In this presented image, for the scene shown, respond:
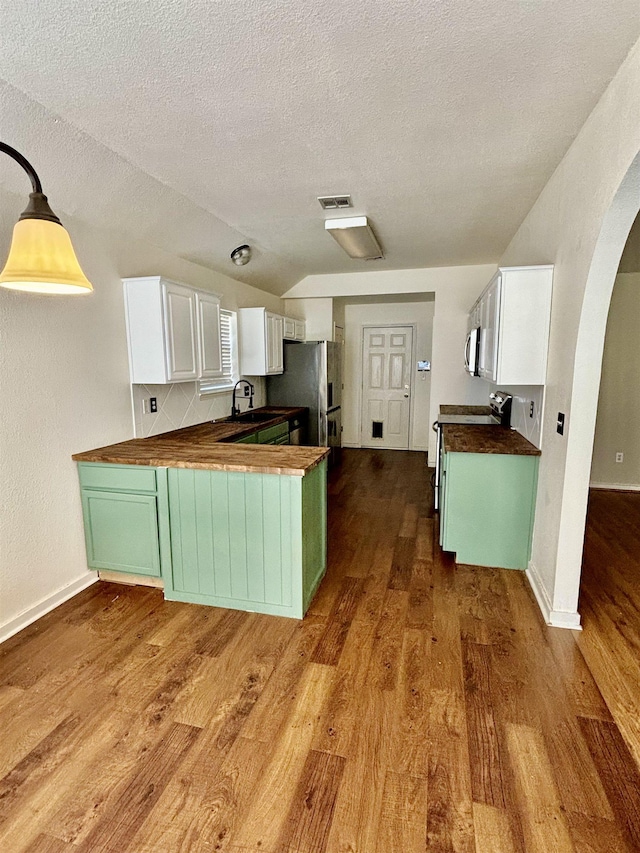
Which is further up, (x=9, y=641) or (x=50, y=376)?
(x=50, y=376)

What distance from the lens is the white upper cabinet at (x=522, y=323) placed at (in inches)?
102

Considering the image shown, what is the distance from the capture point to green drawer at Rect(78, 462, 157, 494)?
2.54 meters

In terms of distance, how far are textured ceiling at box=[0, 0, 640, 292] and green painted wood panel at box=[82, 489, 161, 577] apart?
1762mm

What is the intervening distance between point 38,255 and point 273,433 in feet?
9.37

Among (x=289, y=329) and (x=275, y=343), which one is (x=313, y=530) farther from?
(x=289, y=329)

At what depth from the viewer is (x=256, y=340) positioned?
4.61 meters

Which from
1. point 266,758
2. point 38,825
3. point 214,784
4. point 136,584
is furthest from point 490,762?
point 136,584

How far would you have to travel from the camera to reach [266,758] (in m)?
1.55

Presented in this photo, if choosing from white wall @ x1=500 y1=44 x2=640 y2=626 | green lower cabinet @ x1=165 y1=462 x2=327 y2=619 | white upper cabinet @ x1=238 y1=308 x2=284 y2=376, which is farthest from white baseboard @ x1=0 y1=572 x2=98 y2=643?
white wall @ x1=500 y1=44 x2=640 y2=626

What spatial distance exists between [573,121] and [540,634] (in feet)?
8.35

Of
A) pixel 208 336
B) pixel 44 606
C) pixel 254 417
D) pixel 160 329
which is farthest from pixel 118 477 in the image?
pixel 254 417

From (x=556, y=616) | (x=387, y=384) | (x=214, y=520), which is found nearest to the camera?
(x=556, y=616)

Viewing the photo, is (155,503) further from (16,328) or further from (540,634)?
(540,634)

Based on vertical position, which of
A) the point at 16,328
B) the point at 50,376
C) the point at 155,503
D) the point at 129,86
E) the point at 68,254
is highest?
the point at 129,86
